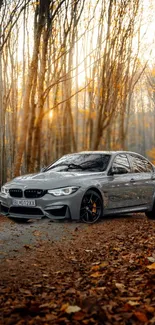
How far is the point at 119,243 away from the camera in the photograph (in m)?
7.33

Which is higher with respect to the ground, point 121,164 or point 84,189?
point 121,164

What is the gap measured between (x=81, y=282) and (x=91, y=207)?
402 cm

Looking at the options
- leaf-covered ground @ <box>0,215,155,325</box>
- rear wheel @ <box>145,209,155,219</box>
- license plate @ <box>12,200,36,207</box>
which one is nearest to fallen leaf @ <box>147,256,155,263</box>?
leaf-covered ground @ <box>0,215,155,325</box>

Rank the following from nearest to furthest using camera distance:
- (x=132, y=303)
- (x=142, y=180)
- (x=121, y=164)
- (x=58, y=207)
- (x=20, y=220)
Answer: (x=132, y=303), (x=58, y=207), (x=20, y=220), (x=121, y=164), (x=142, y=180)

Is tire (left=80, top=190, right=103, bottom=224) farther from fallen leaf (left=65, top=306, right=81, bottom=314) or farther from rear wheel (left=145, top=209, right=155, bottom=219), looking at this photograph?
fallen leaf (left=65, top=306, right=81, bottom=314)

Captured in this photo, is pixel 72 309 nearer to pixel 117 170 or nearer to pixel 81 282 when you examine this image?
pixel 81 282

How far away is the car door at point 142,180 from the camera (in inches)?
408

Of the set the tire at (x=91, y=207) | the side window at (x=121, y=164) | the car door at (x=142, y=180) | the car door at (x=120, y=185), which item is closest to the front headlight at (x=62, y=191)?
the tire at (x=91, y=207)

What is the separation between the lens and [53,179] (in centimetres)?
895

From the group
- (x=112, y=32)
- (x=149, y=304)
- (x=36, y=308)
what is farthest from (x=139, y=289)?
(x=112, y=32)

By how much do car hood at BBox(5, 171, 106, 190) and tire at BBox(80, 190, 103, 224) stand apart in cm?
29

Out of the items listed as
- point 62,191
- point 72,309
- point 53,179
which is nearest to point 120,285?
point 72,309

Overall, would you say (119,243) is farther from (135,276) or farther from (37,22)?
(37,22)

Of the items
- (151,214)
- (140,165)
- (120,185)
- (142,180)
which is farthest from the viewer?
(151,214)
